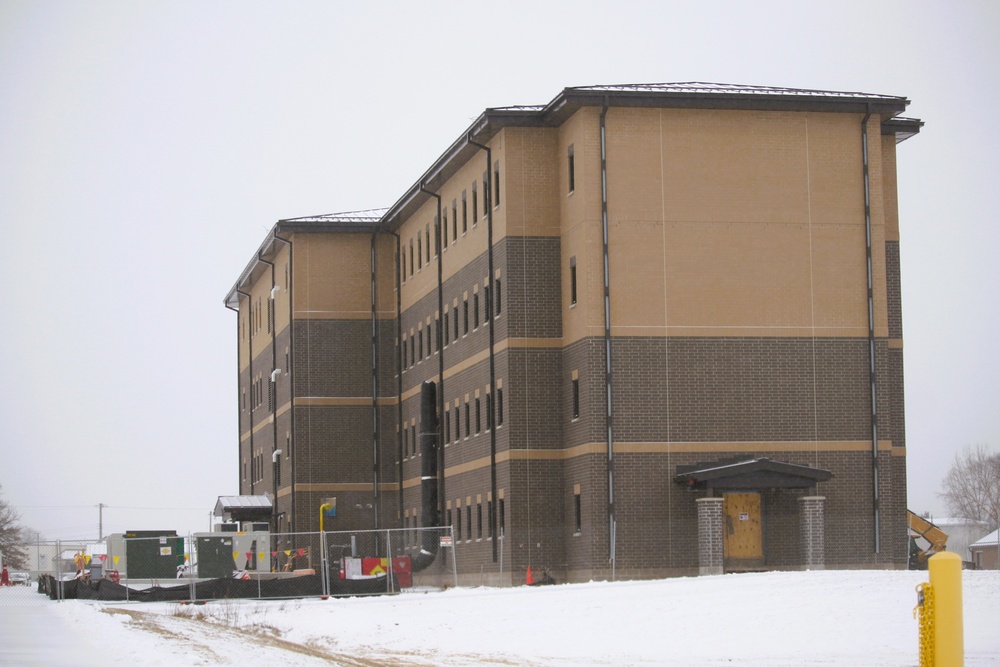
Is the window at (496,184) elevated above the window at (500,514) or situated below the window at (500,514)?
above

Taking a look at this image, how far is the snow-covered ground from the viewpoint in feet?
94.5

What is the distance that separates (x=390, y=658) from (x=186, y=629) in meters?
5.03

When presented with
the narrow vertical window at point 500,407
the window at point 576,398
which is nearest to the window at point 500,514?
the narrow vertical window at point 500,407

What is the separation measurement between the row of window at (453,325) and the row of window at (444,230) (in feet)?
7.88

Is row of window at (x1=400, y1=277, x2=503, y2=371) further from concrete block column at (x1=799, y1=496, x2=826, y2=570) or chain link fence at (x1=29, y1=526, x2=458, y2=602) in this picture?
concrete block column at (x1=799, y1=496, x2=826, y2=570)

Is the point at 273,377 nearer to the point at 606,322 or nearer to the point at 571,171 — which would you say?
the point at 571,171

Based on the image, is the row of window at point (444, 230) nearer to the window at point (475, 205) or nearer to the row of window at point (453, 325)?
the window at point (475, 205)

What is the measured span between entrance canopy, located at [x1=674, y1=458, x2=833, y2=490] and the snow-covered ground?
6.18m

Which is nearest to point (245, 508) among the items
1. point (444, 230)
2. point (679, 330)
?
point (444, 230)

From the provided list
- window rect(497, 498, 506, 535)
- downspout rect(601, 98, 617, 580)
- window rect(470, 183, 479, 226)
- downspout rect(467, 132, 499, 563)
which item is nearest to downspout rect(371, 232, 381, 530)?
window rect(470, 183, 479, 226)

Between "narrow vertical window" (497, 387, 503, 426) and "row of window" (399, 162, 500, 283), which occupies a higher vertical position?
"row of window" (399, 162, 500, 283)

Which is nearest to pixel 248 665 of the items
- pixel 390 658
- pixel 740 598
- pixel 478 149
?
pixel 390 658

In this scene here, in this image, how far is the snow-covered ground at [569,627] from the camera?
28812mm

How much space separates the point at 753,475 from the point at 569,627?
15.0m
